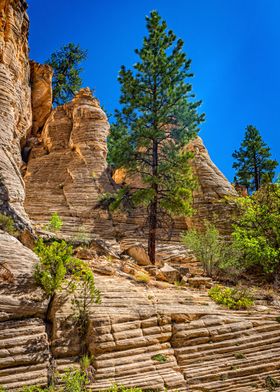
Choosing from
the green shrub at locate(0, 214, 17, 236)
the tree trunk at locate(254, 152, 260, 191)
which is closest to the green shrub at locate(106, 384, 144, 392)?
the green shrub at locate(0, 214, 17, 236)

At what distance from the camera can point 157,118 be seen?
1852 centimetres

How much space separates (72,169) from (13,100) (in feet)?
22.6

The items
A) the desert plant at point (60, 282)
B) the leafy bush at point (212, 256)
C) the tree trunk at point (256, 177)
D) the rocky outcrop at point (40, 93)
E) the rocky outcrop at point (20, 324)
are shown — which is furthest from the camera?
the tree trunk at point (256, 177)

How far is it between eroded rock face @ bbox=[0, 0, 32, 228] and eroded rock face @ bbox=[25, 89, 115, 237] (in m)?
2.91

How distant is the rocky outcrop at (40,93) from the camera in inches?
1120

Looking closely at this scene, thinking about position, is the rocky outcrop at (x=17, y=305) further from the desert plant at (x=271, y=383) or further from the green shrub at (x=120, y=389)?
the desert plant at (x=271, y=383)

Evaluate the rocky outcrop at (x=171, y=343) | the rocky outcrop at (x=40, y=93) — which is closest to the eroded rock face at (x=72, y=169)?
the rocky outcrop at (x=40, y=93)

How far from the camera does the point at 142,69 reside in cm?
1936

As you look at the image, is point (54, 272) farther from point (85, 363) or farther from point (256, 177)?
point (256, 177)

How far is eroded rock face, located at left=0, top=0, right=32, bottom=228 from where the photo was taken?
14514 millimetres

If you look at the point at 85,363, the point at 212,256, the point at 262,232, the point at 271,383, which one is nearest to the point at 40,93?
the point at 212,256

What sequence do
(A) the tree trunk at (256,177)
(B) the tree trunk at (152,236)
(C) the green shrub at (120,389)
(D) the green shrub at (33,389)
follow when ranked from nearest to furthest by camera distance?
(D) the green shrub at (33,389) → (C) the green shrub at (120,389) → (B) the tree trunk at (152,236) → (A) the tree trunk at (256,177)

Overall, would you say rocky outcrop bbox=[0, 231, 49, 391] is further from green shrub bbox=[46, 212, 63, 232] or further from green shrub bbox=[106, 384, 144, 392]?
green shrub bbox=[46, 212, 63, 232]

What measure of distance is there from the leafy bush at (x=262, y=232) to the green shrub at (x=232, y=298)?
4242 millimetres
